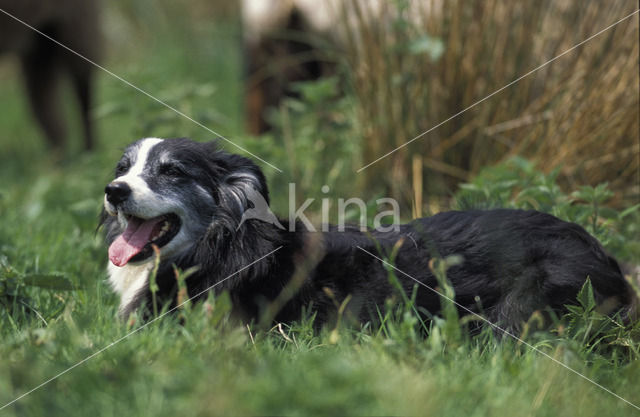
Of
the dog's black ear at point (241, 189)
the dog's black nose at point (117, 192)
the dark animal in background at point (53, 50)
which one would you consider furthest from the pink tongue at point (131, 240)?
the dark animal in background at point (53, 50)

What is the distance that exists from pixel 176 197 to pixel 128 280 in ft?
1.38

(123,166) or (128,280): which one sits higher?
(123,166)

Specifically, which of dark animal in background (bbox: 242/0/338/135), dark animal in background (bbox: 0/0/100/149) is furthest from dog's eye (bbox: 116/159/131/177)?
dark animal in background (bbox: 0/0/100/149)

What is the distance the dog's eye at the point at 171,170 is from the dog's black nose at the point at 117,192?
191mm

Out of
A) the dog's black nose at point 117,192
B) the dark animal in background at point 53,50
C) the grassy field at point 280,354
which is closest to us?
the grassy field at point 280,354

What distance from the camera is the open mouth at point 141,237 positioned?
2592 millimetres

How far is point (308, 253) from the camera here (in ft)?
8.71

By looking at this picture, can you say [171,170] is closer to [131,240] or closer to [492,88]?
[131,240]

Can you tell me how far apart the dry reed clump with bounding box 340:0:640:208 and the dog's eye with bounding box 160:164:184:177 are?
1.64 m

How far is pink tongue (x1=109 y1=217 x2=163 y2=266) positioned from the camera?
2.59 meters

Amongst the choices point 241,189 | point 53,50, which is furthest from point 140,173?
point 53,50

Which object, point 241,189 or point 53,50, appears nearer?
point 241,189

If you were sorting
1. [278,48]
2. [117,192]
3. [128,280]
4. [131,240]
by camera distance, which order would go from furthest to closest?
[278,48] → [128,280] → [131,240] → [117,192]

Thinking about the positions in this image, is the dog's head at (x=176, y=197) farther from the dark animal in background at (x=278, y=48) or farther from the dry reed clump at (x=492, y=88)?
the dark animal in background at (x=278, y=48)
